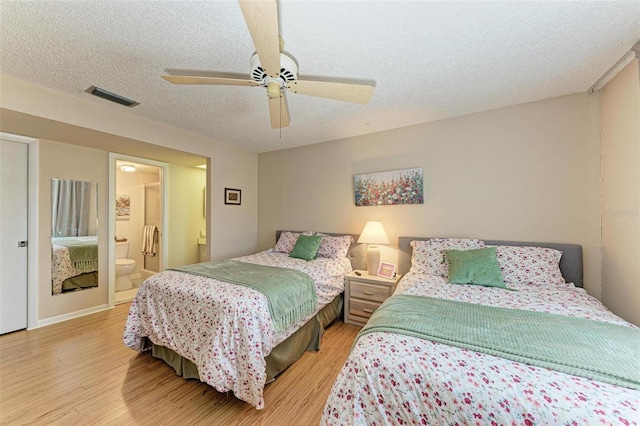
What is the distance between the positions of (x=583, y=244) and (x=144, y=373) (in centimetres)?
409

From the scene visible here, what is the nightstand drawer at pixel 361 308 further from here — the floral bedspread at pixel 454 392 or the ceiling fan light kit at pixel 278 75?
the ceiling fan light kit at pixel 278 75

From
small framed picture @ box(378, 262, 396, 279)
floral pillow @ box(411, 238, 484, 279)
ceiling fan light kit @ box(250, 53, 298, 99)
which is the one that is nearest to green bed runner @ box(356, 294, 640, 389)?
floral pillow @ box(411, 238, 484, 279)

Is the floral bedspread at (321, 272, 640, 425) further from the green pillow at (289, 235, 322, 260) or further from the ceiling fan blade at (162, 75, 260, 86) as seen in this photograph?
the green pillow at (289, 235, 322, 260)

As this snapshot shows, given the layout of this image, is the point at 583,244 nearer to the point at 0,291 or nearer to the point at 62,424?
the point at 62,424

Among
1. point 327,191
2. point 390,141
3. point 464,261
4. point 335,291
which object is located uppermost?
point 390,141

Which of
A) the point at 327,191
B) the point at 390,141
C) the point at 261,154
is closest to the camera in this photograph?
the point at 390,141

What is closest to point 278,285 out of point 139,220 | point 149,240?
point 149,240

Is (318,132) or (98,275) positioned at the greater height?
(318,132)

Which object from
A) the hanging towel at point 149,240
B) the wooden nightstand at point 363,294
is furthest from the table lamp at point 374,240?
the hanging towel at point 149,240

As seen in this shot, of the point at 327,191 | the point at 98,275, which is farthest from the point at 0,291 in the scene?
the point at 327,191

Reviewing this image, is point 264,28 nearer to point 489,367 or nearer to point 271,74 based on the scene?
point 271,74

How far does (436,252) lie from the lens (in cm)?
265

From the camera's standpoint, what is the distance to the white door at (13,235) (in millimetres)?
2684

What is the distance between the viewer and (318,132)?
336 centimetres
